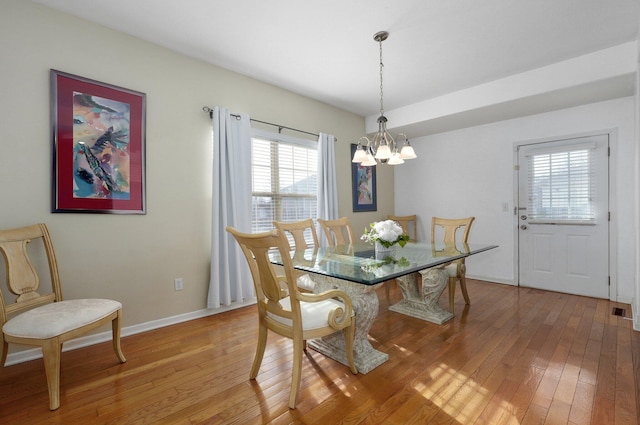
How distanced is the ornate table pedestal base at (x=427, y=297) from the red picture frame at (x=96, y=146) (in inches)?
109

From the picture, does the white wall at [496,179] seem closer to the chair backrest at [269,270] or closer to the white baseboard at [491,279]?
the white baseboard at [491,279]

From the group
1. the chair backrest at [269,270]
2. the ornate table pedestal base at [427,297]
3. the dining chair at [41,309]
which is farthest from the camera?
the ornate table pedestal base at [427,297]

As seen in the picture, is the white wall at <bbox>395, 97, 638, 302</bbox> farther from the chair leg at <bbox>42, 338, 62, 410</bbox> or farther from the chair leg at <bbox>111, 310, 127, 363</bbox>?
the chair leg at <bbox>42, 338, 62, 410</bbox>

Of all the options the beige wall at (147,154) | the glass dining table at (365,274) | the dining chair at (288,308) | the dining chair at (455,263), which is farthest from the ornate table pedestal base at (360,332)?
the beige wall at (147,154)

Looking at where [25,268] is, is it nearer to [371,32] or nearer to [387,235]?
[387,235]

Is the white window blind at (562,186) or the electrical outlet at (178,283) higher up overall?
the white window blind at (562,186)

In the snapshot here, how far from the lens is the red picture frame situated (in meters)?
2.33

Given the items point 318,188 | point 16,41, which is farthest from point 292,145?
point 16,41

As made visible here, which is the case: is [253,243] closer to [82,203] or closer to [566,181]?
[82,203]

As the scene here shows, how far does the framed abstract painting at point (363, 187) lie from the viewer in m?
4.81

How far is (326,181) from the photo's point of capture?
13.9 feet

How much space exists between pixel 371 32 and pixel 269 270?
2.31m

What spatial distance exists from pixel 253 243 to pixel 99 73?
2212 mm

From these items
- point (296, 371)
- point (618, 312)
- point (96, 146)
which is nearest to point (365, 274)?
point (296, 371)
